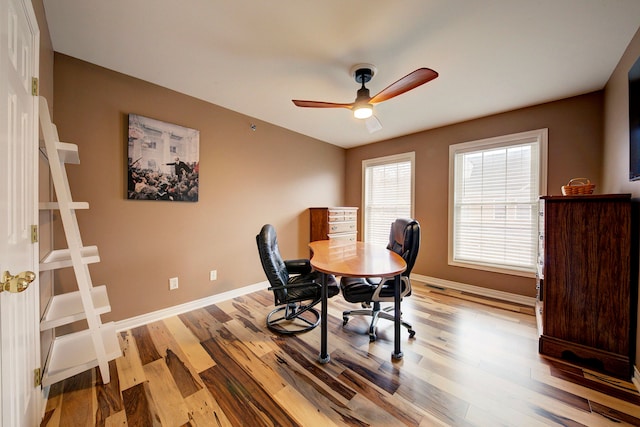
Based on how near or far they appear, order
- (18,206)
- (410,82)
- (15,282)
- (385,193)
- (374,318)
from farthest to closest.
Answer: (385,193) → (374,318) → (410,82) → (18,206) → (15,282)

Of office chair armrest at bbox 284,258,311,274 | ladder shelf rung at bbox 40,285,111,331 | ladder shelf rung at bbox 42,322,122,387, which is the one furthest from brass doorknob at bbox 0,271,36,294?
office chair armrest at bbox 284,258,311,274

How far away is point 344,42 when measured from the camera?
182 cm

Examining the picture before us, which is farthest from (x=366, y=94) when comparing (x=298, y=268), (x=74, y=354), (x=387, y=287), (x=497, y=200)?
(x=74, y=354)

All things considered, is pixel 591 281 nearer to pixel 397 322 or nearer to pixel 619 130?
pixel 619 130

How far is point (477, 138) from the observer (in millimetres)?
3311

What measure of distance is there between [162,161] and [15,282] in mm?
1989

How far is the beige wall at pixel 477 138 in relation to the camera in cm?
262

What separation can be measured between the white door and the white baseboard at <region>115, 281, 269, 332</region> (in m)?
1.01

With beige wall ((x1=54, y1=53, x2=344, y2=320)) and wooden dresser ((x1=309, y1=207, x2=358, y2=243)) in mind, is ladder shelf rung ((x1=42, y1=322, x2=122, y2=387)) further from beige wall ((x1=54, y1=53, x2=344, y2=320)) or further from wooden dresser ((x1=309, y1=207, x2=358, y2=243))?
wooden dresser ((x1=309, y1=207, x2=358, y2=243))

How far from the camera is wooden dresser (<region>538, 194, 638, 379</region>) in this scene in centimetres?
170

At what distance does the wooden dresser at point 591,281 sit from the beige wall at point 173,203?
302 centimetres

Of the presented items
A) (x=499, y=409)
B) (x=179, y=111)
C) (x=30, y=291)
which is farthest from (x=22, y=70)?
(x=499, y=409)

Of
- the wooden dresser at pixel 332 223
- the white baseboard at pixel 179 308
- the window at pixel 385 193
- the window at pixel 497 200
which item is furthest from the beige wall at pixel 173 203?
the window at pixel 497 200

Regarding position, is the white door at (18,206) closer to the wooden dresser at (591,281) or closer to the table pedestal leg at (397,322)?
the table pedestal leg at (397,322)
